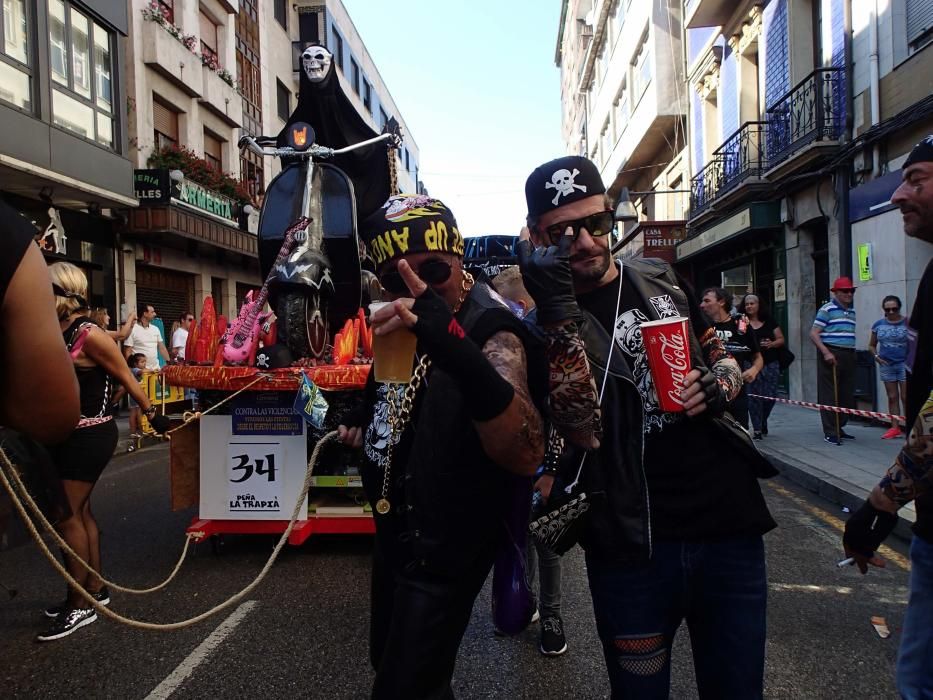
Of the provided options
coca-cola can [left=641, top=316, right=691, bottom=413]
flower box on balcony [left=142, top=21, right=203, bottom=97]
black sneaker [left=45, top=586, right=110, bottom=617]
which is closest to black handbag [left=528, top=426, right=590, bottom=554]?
coca-cola can [left=641, top=316, right=691, bottom=413]

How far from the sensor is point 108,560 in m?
4.54

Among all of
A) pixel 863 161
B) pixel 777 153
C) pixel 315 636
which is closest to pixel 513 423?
pixel 315 636

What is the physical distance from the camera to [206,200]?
16688 mm

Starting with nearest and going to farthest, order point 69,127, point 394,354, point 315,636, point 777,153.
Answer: point 394,354, point 315,636, point 69,127, point 777,153

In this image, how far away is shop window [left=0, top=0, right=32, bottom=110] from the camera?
35.6ft

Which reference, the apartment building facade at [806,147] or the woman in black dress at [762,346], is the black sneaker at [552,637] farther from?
the apartment building facade at [806,147]

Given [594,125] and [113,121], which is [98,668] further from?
[594,125]

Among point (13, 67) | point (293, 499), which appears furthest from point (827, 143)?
point (13, 67)

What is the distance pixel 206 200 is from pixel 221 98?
4.65m

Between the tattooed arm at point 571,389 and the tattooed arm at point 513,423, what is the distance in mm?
64

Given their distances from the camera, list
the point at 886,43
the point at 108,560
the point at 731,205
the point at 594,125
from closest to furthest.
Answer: the point at 108,560, the point at 886,43, the point at 731,205, the point at 594,125

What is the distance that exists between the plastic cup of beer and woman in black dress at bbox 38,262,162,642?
2603 mm

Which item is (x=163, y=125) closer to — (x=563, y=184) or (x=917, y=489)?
(x=563, y=184)

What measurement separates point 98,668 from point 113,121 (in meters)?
14.2
